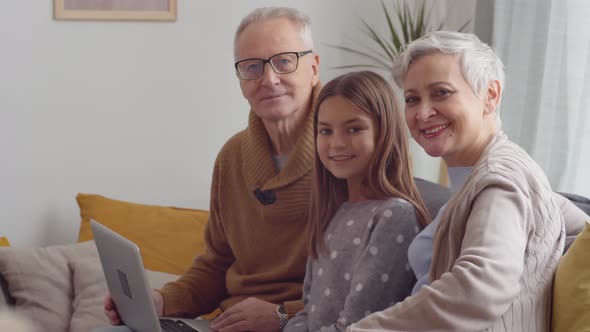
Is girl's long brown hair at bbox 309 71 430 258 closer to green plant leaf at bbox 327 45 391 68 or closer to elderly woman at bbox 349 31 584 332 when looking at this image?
elderly woman at bbox 349 31 584 332

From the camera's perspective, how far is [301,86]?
82.3 inches

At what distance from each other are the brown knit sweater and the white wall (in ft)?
3.34

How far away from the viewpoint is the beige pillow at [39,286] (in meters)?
2.61

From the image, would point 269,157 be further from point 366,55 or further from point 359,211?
point 366,55

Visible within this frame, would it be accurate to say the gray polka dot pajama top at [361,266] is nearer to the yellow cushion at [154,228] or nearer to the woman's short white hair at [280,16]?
the woman's short white hair at [280,16]

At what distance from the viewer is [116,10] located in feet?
10.3

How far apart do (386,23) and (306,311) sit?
2.00 meters

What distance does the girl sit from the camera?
5.63ft

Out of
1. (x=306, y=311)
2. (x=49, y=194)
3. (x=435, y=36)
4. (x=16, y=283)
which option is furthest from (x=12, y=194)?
(x=435, y=36)

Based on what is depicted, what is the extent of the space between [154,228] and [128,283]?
112 cm

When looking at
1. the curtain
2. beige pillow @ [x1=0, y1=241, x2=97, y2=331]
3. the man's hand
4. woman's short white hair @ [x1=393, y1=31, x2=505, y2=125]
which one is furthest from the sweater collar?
the curtain

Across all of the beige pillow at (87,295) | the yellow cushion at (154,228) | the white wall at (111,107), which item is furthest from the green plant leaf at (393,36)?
the beige pillow at (87,295)

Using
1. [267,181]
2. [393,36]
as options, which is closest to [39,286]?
[267,181]

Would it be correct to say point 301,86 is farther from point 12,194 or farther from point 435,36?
point 12,194
